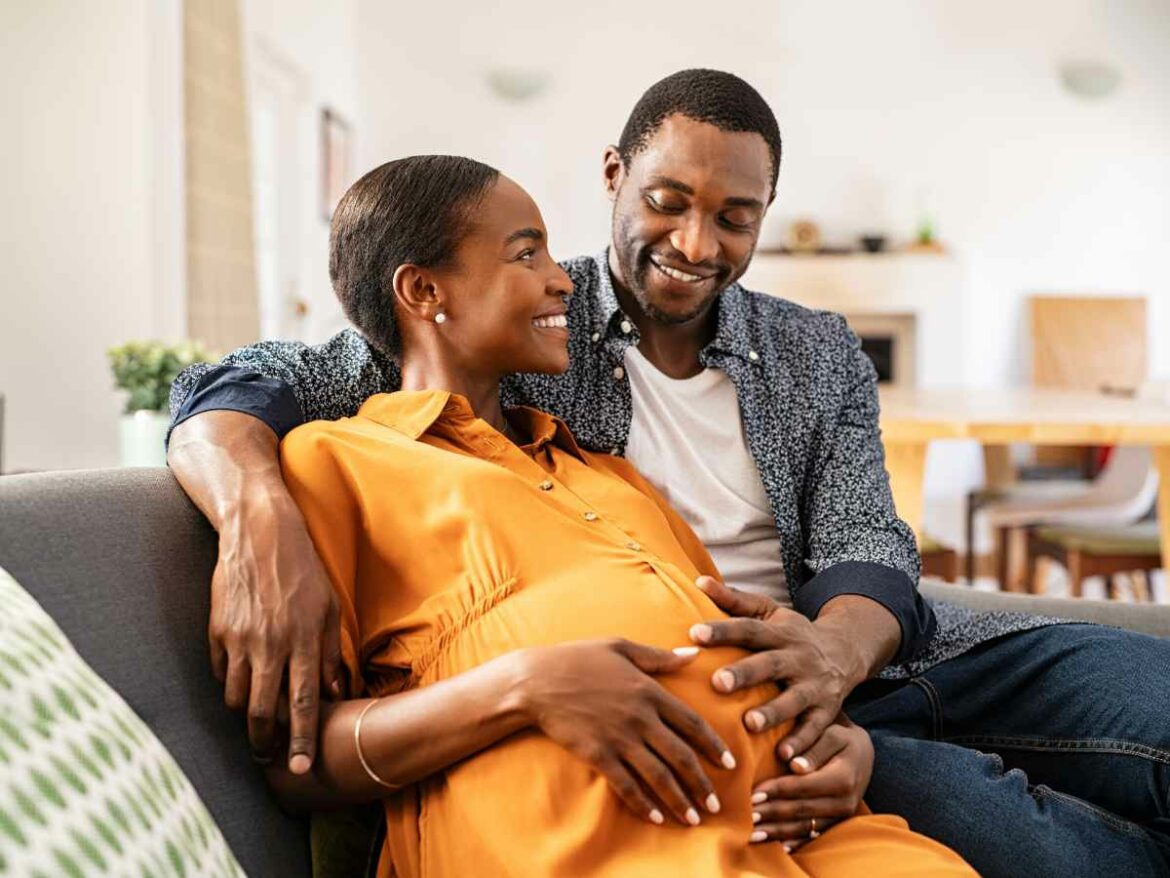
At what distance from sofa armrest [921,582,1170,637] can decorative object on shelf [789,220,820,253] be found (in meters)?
5.52

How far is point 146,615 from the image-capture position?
108 cm

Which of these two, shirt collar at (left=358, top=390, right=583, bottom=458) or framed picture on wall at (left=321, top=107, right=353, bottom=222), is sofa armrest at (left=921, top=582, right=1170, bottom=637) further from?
framed picture on wall at (left=321, top=107, right=353, bottom=222)

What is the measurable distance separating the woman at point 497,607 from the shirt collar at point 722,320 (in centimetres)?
30

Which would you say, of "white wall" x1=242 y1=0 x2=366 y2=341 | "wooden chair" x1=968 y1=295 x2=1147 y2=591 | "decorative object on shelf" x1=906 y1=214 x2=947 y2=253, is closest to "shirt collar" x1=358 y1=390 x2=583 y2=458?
A: "white wall" x1=242 y1=0 x2=366 y2=341

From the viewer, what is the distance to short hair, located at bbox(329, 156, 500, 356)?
1372 mm

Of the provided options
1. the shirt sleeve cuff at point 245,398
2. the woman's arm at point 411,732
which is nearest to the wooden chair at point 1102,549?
the shirt sleeve cuff at point 245,398

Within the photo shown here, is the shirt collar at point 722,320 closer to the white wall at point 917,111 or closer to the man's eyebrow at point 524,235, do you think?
the man's eyebrow at point 524,235

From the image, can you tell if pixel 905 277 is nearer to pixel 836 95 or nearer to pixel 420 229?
pixel 836 95

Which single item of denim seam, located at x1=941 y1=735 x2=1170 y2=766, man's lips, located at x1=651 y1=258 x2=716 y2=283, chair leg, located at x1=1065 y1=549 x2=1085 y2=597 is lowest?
chair leg, located at x1=1065 y1=549 x2=1085 y2=597

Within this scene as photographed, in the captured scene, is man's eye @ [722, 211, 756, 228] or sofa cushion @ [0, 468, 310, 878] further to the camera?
man's eye @ [722, 211, 756, 228]

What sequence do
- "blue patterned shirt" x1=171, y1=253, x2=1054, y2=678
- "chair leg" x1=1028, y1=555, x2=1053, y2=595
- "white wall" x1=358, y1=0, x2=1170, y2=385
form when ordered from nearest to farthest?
"blue patterned shirt" x1=171, y1=253, x2=1054, y2=678
"chair leg" x1=1028, y1=555, x2=1053, y2=595
"white wall" x1=358, y1=0, x2=1170, y2=385

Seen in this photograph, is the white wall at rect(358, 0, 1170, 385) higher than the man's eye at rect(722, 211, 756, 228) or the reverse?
higher

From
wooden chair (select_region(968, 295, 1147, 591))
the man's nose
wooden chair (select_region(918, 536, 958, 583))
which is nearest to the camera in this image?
the man's nose

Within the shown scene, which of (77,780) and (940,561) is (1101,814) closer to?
(77,780)
